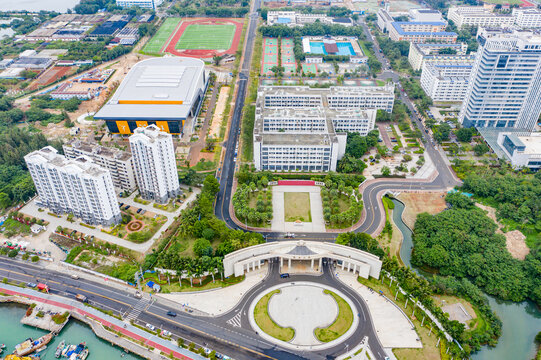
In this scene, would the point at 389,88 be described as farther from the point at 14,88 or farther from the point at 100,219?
the point at 14,88

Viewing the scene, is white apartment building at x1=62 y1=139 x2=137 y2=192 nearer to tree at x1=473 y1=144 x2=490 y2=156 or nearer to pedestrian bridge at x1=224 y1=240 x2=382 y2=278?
pedestrian bridge at x1=224 y1=240 x2=382 y2=278

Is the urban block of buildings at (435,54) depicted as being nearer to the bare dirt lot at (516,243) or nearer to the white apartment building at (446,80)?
the white apartment building at (446,80)

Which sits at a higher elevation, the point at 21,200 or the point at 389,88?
the point at 389,88

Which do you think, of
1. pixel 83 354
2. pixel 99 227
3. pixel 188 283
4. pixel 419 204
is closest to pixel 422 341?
pixel 419 204

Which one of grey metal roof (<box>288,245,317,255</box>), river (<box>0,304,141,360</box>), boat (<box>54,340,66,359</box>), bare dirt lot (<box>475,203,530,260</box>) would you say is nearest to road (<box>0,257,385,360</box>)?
grey metal roof (<box>288,245,317,255</box>)

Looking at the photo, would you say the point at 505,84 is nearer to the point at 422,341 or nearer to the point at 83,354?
the point at 422,341

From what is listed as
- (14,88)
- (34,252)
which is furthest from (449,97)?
(14,88)
